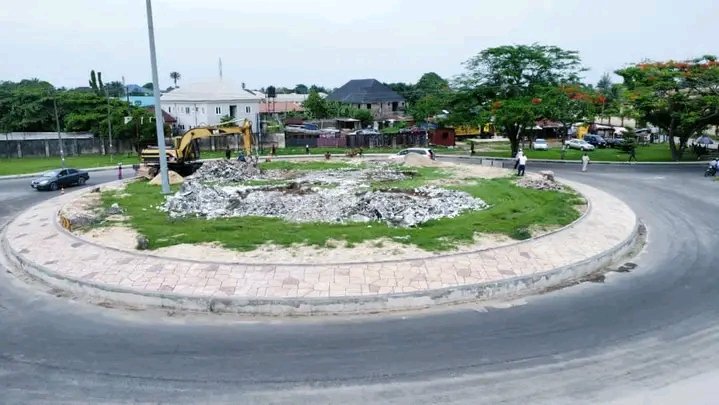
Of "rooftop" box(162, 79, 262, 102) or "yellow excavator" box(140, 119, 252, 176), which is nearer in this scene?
"yellow excavator" box(140, 119, 252, 176)

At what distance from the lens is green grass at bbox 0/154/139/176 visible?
37.7m

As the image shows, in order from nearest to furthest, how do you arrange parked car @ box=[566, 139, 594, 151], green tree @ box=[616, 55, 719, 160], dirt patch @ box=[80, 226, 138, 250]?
dirt patch @ box=[80, 226, 138, 250] < green tree @ box=[616, 55, 719, 160] < parked car @ box=[566, 139, 594, 151]

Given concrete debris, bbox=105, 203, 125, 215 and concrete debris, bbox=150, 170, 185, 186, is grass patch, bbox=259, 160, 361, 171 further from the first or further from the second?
concrete debris, bbox=105, 203, 125, 215

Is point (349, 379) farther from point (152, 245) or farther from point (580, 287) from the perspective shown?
point (152, 245)

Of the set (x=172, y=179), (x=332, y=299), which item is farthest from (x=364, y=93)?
(x=332, y=299)

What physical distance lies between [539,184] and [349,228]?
12604 mm

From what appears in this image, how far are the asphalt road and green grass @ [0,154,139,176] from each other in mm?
28983

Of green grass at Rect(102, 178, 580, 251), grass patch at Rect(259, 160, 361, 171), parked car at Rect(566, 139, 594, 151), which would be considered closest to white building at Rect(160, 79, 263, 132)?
grass patch at Rect(259, 160, 361, 171)

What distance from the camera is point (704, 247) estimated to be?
53.0ft

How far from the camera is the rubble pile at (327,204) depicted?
60.9ft

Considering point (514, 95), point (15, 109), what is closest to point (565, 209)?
point (514, 95)

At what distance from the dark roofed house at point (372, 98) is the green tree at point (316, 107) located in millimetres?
5812

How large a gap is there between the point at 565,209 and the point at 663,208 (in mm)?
5309

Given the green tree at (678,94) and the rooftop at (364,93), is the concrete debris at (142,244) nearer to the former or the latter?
the green tree at (678,94)
